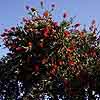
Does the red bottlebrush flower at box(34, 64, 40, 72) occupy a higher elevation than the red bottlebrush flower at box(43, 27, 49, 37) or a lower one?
lower

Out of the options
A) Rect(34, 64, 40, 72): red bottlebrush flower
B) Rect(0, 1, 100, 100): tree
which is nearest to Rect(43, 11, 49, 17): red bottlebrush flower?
Rect(0, 1, 100, 100): tree

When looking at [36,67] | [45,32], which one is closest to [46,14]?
[45,32]

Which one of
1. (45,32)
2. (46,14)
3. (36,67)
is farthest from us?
(46,14)

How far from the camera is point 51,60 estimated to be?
1775 centimetres

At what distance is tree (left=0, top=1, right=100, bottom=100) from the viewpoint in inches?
700

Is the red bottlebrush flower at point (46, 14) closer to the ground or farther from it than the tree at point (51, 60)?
farther from it

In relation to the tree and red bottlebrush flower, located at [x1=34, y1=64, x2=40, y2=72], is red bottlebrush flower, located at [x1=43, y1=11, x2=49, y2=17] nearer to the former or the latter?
the tree

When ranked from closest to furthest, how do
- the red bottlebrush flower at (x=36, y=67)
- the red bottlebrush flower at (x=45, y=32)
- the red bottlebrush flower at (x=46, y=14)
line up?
the red bottlebrush flower at (x=36, y=67) → the red bottlebrush flower at (x=45, y=32) → the red bottlebrush flower at (x=46, y=14)

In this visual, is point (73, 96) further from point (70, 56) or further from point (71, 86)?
point (70, 56)

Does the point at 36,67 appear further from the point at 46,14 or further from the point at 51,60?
the point at 46,14

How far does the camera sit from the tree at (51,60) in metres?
17.8

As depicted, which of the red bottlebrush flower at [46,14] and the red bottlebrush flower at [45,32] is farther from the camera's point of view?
the red bottlebrush flower at [46,14]

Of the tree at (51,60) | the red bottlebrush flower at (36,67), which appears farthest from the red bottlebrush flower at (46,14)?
the red bottlebrush flower at (36,67)

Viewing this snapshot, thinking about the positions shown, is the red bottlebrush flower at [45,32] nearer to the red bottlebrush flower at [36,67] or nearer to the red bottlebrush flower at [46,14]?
the red bottlebrush flower at [46,14]
